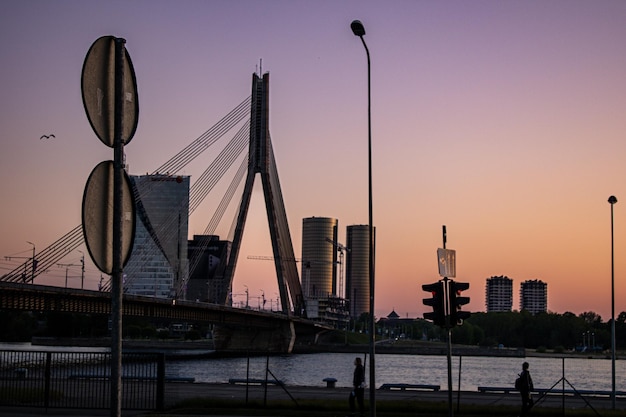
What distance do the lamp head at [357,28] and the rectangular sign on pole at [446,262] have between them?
804 centimetres

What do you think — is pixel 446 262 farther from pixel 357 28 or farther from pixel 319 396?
pixel 319 396

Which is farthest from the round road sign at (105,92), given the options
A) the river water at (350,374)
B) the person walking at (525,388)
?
the river water at (350,374)

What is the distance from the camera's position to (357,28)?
27438 millimetres

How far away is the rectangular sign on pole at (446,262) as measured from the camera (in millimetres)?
22281

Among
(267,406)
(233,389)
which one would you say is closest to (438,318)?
Result: (267,406)

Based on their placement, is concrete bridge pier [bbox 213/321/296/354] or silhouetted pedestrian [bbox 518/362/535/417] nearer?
silhouetted pedestrian [bbox 518/362/535/417]

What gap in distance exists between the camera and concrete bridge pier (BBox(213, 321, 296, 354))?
134m

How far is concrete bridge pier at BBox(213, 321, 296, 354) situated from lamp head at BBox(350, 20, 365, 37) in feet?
355

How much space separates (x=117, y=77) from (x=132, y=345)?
163m

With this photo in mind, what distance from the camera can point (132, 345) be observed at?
165 metres

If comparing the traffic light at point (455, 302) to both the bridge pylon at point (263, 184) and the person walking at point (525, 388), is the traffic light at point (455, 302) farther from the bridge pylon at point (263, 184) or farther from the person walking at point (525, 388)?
the bridge pylon at point (263, 184)

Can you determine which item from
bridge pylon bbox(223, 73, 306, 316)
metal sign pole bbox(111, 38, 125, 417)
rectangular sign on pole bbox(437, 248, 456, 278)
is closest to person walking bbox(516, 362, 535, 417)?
rectangular sign on pole bbox(437, 248, 456, 278)

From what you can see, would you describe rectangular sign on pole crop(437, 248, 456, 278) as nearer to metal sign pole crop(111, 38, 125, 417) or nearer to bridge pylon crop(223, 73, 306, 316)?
metal sign pole crop(111, 38, 125, 417)

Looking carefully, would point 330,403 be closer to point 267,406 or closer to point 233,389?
point 267,406
